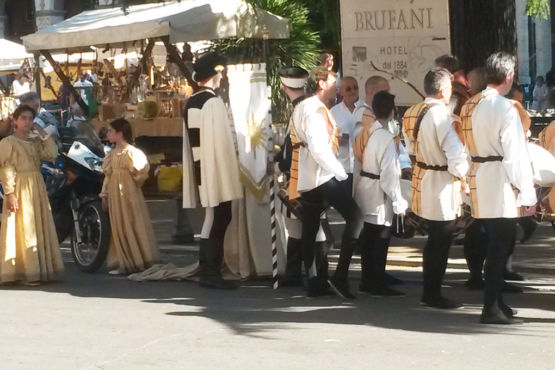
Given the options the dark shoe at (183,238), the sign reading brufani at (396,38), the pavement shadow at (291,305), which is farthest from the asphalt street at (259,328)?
the dark shoe at (183,238)

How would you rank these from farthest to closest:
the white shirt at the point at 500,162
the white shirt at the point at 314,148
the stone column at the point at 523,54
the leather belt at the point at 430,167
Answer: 1. the stone column at the point at 523,54
2. the white shirt at the point at 314,148
3. the leather belt at the point at 430,167
4. the white shirt at the point at 500,162

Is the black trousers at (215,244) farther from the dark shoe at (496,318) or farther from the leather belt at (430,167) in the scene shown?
the dark shoe at (496,318)

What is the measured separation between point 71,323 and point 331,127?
259 cm

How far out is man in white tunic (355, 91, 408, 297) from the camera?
9.48m

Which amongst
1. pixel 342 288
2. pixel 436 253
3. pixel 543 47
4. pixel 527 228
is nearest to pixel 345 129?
pixel 527 228

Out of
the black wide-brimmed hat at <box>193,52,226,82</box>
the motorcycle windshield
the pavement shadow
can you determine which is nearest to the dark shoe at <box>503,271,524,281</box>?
the pavement shadow

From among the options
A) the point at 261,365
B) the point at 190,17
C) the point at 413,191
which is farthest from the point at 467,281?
the point at 190,17

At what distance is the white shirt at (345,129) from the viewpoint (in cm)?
1107

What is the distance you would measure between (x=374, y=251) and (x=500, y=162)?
6.07ft

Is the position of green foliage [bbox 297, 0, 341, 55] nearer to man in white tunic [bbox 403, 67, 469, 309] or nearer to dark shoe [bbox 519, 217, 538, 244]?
dark shoe [bbox 519, 217, 538, 244]

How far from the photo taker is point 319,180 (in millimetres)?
9539

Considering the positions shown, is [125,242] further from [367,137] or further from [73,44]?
[73,44]

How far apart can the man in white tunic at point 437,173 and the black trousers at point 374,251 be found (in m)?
0.66

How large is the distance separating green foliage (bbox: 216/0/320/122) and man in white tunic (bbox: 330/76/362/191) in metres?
6.36
